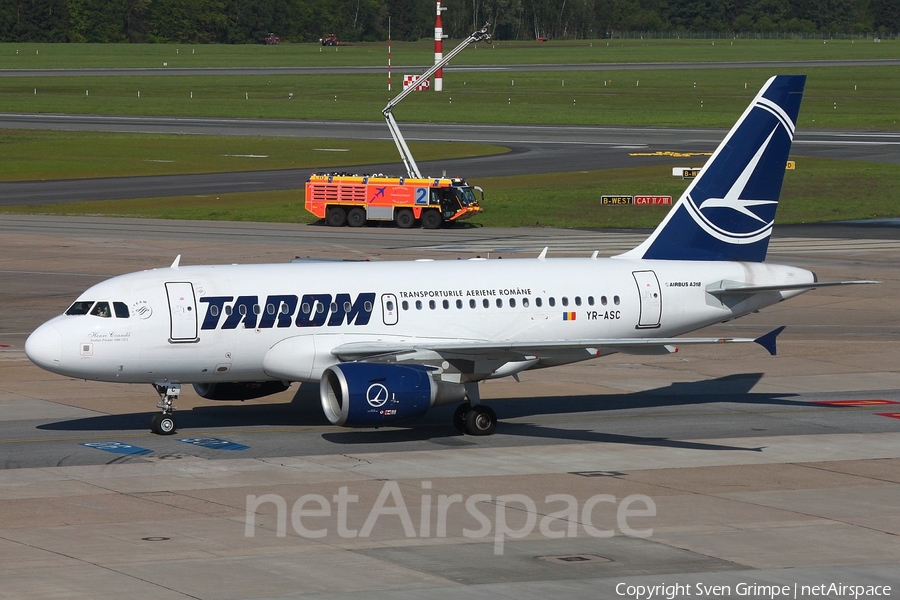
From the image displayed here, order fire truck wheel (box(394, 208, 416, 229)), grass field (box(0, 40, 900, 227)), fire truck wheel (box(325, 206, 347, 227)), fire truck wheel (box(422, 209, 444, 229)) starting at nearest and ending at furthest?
fire truck wheel (box(422, 209, 444, 229)) → fire truck wheel (box(394, 208, 416, 229)) → fire truck wheel (box(325, 206, 347, 227)) → grass field (box(0, 40, 900, 227))

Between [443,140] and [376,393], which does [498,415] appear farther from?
[443,140]

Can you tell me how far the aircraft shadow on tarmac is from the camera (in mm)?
33812

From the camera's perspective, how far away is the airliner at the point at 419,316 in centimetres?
3188

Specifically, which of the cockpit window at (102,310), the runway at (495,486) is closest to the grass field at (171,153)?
the runway at (495,486)

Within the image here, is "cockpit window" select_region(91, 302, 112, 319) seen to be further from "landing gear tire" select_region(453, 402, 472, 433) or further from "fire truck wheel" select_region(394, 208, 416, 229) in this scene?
"fire truck wheel" select_region(394, 208, 416, 229)

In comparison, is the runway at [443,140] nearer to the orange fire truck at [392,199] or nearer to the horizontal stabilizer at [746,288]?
the orange fire truck at [392,199]

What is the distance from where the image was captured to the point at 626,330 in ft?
120

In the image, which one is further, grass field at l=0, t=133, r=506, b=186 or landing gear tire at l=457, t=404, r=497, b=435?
grass field at l=0, t=133, r=506, b=186

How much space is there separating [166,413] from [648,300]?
13.3 metres

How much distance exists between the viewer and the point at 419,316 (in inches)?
1348

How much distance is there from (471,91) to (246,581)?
170529mm

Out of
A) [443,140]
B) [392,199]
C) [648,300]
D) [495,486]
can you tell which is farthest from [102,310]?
[443,140]

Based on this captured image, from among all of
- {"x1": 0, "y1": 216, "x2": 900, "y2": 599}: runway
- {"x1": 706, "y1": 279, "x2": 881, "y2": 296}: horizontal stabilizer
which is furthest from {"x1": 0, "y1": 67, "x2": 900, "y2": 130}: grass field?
{"x1": 706, "y1": 279, "x2": 881, "y2": 296}: horizontal stabilizer

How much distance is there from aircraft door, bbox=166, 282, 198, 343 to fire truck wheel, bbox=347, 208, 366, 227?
158 feet
